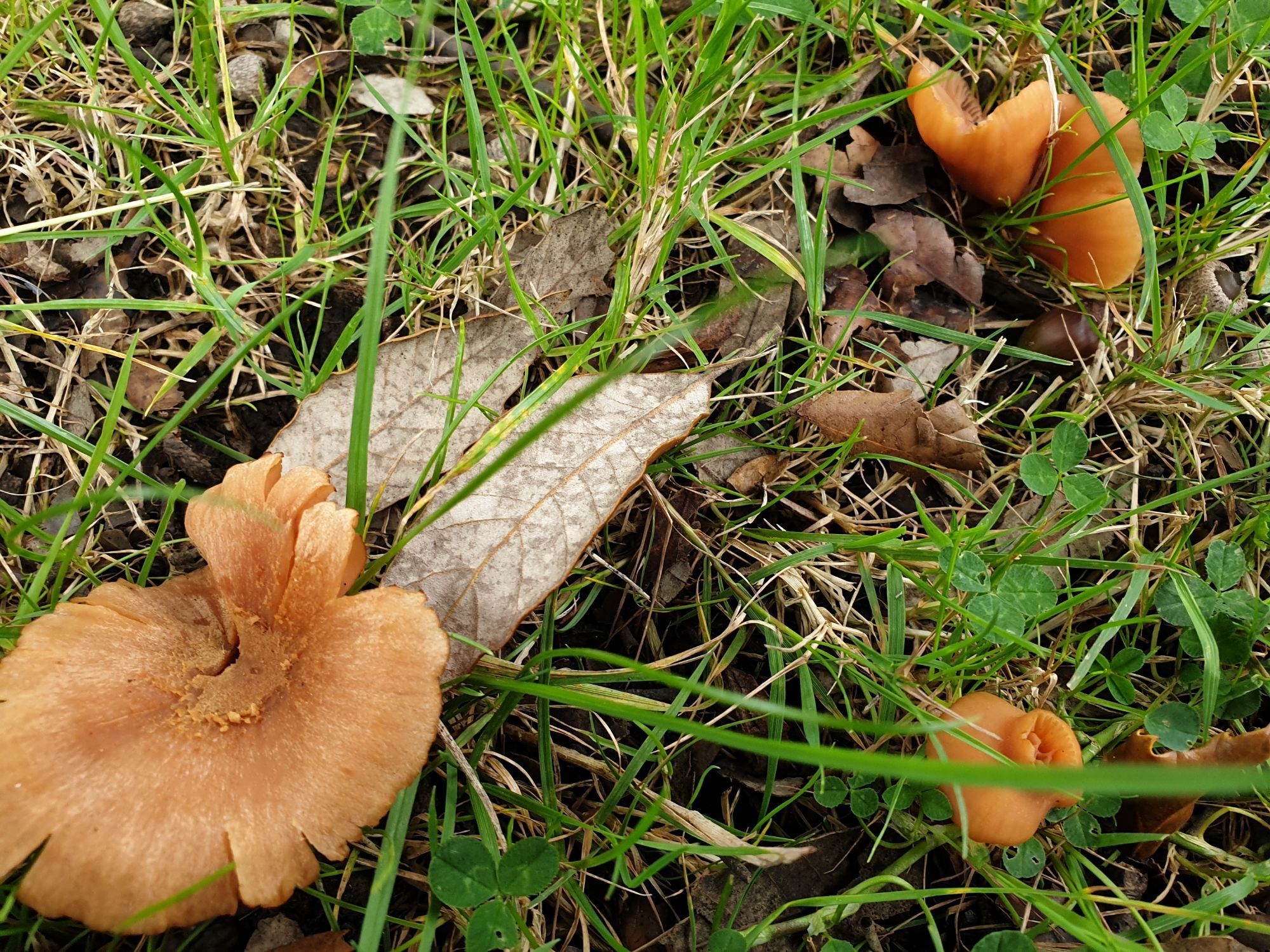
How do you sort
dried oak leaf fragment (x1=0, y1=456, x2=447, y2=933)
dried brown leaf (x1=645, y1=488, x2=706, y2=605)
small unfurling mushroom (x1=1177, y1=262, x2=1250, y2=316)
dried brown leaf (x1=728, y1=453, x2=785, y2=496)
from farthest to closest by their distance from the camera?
small unfurling mushroom (x1=1177, y1=262, x2=1250, y2=316) → dried brown leaf (x1=728, y1=453, x2=785, y2=496) → dried brown leaf (x1=645, y1=488, x2=706, y2=605) → dried oak leaf fragment (x1=0, y1=456, x2=447, y2=933)

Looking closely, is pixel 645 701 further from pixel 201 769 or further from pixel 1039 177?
pixel 1039 177

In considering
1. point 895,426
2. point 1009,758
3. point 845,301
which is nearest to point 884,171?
point 845,301

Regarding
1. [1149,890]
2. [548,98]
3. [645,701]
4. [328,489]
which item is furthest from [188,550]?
[1149,890]

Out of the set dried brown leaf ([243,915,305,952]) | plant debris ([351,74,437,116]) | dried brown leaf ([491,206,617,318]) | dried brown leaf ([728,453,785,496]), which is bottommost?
dried brown leaf ([243,915,305,952])

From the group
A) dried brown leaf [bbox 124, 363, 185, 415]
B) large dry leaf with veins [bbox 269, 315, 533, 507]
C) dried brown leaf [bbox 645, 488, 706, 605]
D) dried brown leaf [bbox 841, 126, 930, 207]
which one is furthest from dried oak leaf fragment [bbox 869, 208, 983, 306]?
dried brown leaf [bbox 124, 363, 185, 415]

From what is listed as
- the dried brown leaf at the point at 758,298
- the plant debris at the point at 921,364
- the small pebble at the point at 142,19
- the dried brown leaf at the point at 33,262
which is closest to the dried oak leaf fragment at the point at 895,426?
the plant debris at the point at 921,364

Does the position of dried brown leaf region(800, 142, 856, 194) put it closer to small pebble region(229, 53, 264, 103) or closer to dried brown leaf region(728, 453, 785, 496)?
dried brown leaf region(728, 453, 785, 496)

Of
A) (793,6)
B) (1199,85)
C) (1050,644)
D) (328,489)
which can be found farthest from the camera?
(1199,85)
